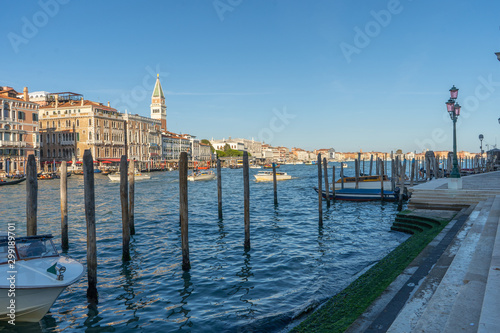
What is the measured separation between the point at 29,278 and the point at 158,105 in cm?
11751

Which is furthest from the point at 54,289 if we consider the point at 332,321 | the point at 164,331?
the point at 332,321

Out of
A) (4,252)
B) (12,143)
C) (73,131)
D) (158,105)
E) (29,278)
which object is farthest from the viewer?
(158,105)

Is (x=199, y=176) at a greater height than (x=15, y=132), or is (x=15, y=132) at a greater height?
(x=15, y=132)

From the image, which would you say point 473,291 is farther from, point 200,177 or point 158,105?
point 158,105

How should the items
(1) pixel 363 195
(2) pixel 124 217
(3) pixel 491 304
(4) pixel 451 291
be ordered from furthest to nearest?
(1) pixel 363 195, (2) pixel 124 217, (4) pixel 451 291, (3) pixel 491 304

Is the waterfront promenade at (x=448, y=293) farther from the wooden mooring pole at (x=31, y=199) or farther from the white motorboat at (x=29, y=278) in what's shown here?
the wooden mooring pole at (x=31, y=199)

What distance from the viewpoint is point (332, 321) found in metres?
5.34

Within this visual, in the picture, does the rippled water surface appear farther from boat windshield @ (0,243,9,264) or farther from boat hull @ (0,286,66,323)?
boat windshield @ (0,243,9,264)

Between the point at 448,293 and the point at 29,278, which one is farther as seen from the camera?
the point at 29,278

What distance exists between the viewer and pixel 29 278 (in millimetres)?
6668

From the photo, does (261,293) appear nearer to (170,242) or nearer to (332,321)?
(332,321)

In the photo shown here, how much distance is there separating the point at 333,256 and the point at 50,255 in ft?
25.8

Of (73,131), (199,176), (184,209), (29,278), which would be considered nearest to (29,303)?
(29,278)

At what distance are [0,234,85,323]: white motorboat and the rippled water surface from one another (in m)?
0.40
